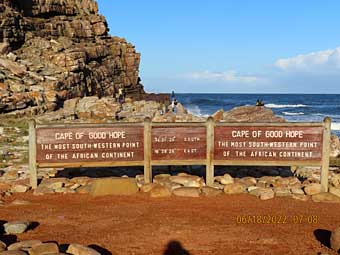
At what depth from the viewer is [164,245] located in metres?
6.64

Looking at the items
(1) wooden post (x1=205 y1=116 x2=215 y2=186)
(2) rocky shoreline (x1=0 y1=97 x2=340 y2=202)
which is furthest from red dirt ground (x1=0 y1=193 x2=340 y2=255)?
(1) wooden post (x1=205 y1=116 x2=215 y2=186)

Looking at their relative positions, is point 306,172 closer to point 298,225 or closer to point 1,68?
point 298,225

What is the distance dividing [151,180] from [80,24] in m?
52.6

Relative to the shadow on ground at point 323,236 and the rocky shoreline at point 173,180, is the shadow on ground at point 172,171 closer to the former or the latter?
the rocky shoreline at point 173,180

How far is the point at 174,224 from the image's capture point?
25.2ft

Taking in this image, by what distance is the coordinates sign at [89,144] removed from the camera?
1048 cm

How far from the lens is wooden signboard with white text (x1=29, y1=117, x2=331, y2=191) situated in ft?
34.2

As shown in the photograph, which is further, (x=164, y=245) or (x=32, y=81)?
(x=32, y=81)

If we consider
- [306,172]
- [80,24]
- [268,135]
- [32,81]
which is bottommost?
[306,172]

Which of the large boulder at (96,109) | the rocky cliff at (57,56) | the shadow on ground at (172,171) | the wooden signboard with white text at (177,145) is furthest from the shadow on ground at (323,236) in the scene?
the rocky cliff at (57,56)

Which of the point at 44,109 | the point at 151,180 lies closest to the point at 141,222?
the point at 151,180

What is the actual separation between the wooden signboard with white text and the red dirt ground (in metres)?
1.14
